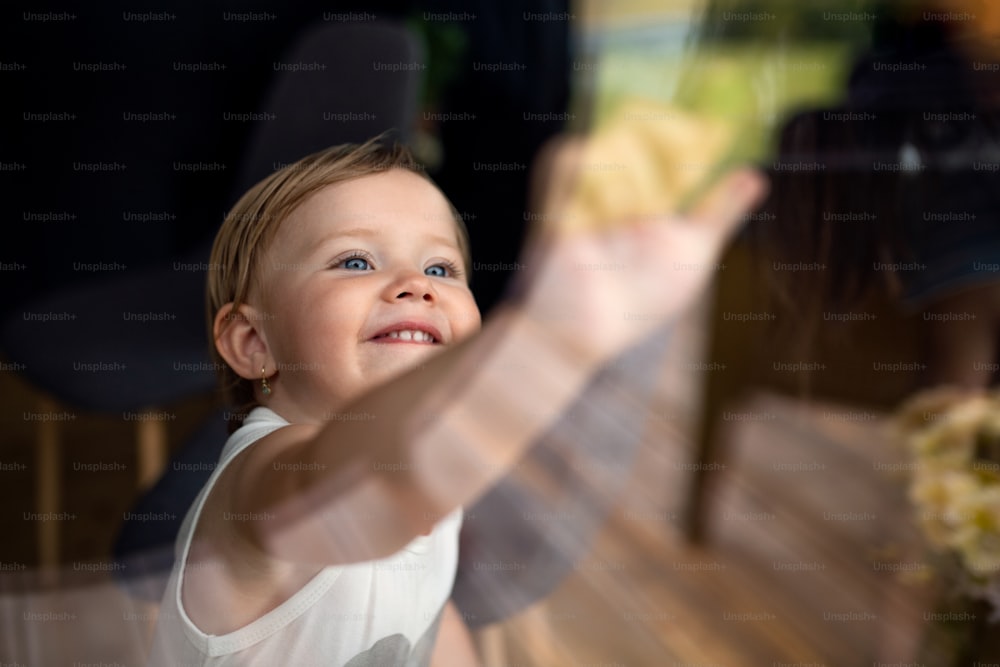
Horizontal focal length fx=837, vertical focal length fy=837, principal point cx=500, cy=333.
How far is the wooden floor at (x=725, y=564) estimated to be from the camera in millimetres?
623

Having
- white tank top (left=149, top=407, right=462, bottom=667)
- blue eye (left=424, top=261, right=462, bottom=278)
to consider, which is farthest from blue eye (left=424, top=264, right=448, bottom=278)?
white tank top (left=149, top=407, right=462, bottom=667)

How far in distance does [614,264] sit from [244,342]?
0.83ft

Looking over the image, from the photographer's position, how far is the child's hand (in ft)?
1.86

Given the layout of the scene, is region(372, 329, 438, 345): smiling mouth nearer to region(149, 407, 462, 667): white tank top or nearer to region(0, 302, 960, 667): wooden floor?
region(149, 407, 462, 667): white tank top

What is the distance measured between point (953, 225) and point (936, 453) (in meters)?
0.19

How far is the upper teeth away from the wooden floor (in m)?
0.22

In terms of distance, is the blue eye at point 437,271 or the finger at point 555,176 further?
the finger at point 555,176

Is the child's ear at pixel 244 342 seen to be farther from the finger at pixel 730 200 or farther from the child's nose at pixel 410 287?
the finger at pixel 730 200

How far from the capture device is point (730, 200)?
0.60 metres

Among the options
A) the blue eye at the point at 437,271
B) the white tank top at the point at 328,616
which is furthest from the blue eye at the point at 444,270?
the white tank top at the point at 328,616

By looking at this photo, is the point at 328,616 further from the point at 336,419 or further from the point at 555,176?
the point at 555,176

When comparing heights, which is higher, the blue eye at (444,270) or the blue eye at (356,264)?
the blue eye at (356,264)

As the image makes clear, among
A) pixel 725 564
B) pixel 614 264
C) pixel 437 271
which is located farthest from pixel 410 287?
pixel 725 564

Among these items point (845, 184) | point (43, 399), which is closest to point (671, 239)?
point (845, 184)
